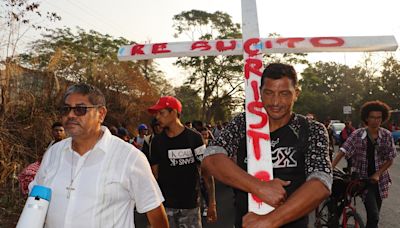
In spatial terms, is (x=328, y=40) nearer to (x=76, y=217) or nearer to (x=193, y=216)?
(x=76, y=217)

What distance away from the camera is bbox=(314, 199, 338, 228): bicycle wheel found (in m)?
5.18

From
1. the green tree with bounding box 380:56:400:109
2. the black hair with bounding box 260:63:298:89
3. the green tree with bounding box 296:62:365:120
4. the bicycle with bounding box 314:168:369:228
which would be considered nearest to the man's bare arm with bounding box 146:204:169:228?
the black hair with bounding box 260:63:298:89

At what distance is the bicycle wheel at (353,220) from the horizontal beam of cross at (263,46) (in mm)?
3320

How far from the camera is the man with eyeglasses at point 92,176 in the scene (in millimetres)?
2279

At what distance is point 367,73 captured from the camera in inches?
2320

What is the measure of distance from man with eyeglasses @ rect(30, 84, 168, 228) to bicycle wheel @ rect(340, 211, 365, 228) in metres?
3.15

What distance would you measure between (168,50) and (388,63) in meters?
50.5

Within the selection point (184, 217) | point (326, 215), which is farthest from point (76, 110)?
point (326, 215)

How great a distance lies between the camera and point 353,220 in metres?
5.00

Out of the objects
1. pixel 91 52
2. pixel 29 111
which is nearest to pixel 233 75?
pixel 91 52

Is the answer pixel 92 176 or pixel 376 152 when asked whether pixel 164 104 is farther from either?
pixel 376 152

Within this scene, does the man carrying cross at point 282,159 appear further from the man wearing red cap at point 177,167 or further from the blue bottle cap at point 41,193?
the man wearing red cap at point 177,167

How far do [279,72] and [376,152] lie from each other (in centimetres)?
338

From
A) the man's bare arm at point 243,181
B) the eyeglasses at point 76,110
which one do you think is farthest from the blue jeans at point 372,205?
the eyeglasses at point 76,110
